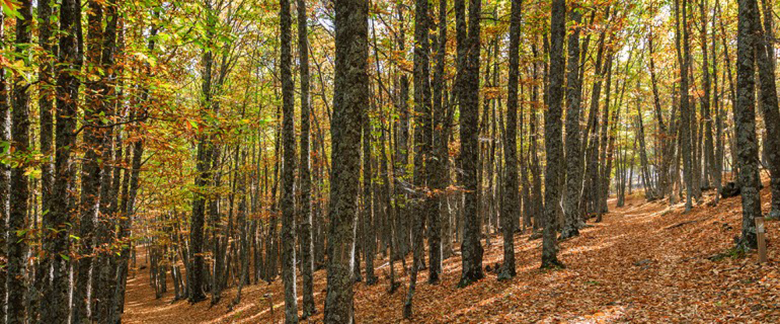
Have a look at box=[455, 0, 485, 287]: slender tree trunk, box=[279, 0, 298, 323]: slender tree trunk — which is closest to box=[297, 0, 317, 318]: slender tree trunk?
box=[279, 0, 298, 323]: slender tree trunk

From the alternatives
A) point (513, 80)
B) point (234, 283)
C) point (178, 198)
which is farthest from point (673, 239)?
point (234, 283)

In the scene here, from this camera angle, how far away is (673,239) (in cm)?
1382

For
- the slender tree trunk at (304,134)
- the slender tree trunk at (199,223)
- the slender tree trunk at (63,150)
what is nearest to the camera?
the slender tree trunk at (63,150)

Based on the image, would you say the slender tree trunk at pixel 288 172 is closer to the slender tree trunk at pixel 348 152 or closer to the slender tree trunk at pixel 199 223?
the slender tree trunk at pixel 348 152

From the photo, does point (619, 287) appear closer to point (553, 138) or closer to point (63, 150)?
point (553, 138)

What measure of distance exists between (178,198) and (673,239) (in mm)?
18536

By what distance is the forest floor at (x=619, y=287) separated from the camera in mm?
7734

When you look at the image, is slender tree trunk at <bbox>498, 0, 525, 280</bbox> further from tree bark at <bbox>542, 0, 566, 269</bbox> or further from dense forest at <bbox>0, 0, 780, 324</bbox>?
tree bark at <bbox>542, 0, 566, 269</bbox>

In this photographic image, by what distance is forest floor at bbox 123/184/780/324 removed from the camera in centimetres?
773

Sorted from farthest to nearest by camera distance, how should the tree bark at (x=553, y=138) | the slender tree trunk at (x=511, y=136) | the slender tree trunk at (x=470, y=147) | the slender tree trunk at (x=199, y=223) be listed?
the slender tree trunk at (x=199, y=223), the tree bark at (x=553, y=138), the slender tree trunk at (x=470, y=147), the slender tree trunk at (x=511, y=136)

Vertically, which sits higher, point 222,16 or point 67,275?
point 222,16

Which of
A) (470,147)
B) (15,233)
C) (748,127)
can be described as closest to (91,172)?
(15,233)

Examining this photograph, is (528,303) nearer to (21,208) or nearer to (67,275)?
(67,275)

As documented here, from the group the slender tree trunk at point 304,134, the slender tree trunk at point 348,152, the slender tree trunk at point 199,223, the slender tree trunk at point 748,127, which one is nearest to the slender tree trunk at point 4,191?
the slender tree trunk at point 348,152
